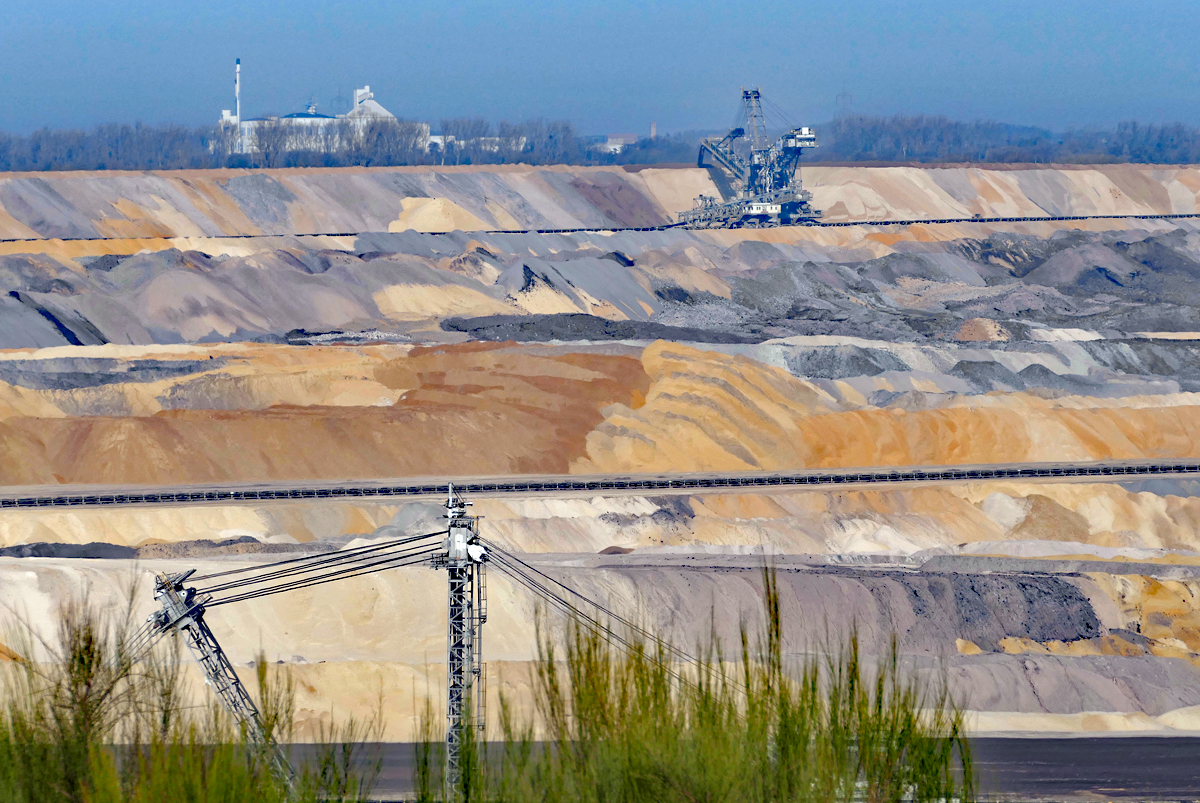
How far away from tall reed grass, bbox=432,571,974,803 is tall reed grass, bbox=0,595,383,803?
1.46m

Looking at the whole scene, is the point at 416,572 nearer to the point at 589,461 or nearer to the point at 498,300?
the point at 589,461

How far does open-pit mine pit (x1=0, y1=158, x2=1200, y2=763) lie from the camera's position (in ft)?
92.7

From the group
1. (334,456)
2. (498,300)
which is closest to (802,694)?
(334,456)

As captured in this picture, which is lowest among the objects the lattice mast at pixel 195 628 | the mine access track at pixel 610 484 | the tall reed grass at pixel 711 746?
the tall reed grass at pixel 711 746

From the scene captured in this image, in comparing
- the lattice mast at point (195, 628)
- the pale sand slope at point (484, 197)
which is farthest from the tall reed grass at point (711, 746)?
the pale sand slope at point (484, 197)

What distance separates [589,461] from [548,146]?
370 ft

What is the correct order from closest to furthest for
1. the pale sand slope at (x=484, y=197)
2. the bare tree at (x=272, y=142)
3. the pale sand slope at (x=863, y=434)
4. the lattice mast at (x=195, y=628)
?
1. the lattice mast at (x=195, y=628)
2. the pale sand slope at (x=863, y=434)
3. the pale sand slope at (x=484, y=197)
4. the bare tree at (x=272, y=142)

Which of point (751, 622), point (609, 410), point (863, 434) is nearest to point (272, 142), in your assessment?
point (609, 410)

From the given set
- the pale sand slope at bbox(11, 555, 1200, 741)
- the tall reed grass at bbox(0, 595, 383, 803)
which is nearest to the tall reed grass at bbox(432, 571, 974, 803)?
the tall reed grass at bbox(0, 595, 383, 803)

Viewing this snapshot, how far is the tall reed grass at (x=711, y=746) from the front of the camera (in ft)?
41.8

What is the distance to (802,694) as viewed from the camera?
43.3 ft

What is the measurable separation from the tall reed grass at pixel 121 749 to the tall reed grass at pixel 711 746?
1.46m

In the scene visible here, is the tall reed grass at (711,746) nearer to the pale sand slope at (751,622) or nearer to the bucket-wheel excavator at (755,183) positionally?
the pale sand slope at (751,622)

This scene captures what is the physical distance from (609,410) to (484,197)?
56585 millimetres
